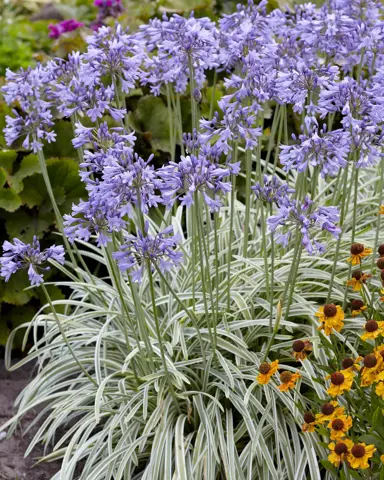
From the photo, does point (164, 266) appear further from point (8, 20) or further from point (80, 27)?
point (8, 20)

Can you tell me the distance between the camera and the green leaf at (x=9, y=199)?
12.8 feet

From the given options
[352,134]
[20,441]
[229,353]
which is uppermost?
[352,134]

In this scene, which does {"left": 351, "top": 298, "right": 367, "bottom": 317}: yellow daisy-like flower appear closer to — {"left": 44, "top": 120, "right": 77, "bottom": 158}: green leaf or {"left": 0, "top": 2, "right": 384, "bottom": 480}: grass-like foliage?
{"left": 0, "top": 2, "right": 384, "bottom": 480}: grass-like foliage

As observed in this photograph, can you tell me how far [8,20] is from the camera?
353 inches

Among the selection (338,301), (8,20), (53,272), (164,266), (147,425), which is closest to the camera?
(164,266)

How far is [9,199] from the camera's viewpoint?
3.95 metres

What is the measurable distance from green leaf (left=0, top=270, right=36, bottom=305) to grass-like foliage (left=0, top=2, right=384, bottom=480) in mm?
449

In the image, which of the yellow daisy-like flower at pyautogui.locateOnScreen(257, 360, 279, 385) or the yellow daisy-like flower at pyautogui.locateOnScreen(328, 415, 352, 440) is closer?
the yellow daisy-like flower at pyautogui.locateOnScreen(328, 415, 352, 440)

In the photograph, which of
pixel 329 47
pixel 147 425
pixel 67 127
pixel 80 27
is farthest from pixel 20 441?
pixel 80 27

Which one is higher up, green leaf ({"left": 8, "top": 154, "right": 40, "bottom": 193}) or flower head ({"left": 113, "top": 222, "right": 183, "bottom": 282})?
flower head ({"left": 113, "top": 222, "right": 183, "bottom": 282})

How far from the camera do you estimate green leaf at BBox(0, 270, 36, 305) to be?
398cm

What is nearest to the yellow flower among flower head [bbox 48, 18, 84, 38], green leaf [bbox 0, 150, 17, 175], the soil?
the soil

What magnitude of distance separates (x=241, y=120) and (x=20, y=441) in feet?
6.32

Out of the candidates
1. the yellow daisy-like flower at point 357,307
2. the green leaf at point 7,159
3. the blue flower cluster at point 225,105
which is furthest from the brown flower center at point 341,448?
the green leaf at point 7,159
